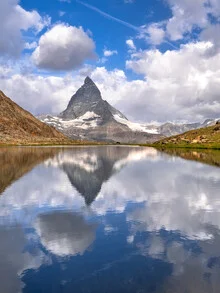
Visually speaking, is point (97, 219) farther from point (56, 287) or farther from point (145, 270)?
point (56, 287)

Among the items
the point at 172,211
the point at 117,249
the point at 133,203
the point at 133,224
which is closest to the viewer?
the point at 117,249

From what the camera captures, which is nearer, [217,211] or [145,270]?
[145,270]

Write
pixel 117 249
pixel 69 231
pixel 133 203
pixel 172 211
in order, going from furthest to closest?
1. pixel 133 203
2. pixel 172 211
3. pixel 69 231
4. pixel 117 249

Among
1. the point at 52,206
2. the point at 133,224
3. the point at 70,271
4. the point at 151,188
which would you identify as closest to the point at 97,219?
the point at 133,224

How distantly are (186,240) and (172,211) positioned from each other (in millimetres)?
10599

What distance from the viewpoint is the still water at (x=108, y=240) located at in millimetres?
19797

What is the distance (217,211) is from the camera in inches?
1519

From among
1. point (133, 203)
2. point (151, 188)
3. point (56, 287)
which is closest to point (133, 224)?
point (133, 203)

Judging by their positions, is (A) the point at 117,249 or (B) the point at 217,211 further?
(B) the point at 217,211

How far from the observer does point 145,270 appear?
21.4 meters

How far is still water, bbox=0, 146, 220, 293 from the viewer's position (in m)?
19.8

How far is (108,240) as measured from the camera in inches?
1078

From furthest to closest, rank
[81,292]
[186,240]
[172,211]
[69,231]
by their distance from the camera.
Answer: [172,211] < [69,231] < [186,240] < [81,292]

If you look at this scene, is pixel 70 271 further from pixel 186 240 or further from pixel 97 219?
pixel 97 219
